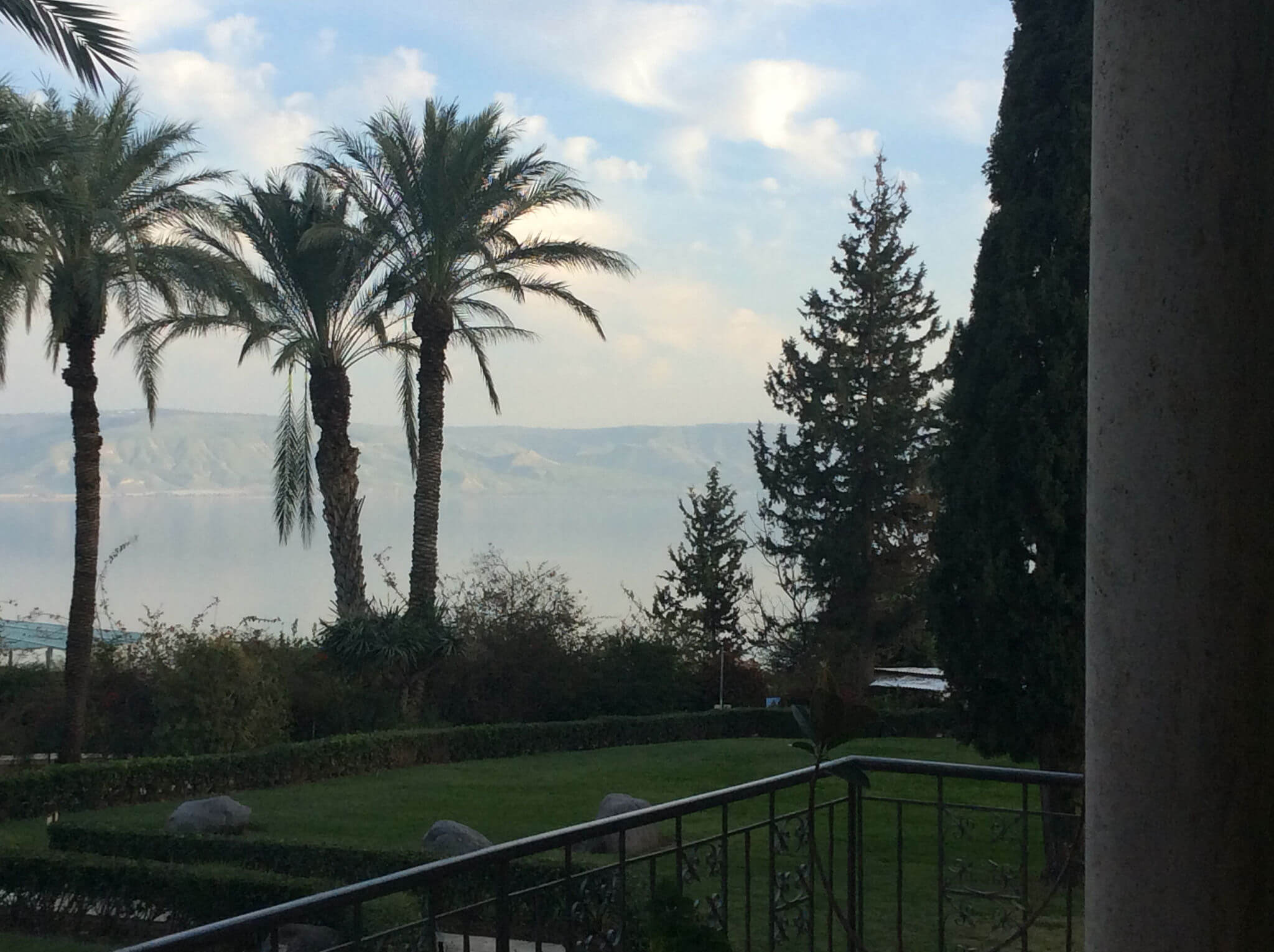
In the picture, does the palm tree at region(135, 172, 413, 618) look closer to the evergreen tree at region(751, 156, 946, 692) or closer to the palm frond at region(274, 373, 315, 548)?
the palm frond at region(274, 373, 315, 548)

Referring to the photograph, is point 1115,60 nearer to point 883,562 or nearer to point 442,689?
point 442,689

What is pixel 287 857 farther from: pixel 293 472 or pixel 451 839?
pixel 293 472

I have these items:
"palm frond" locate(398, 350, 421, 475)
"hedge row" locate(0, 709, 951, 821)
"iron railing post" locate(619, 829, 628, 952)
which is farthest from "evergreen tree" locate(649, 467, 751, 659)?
"iron railing post" locate(619, 829, 628, 952)

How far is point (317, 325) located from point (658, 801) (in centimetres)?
1079

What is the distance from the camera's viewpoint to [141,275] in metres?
17.4

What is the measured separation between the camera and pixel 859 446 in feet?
103

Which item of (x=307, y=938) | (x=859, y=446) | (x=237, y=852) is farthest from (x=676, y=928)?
(x=859, y=446)

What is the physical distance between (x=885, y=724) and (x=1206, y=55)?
2163 centimetres

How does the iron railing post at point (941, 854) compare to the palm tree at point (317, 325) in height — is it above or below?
below

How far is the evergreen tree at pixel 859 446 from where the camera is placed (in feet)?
99.9

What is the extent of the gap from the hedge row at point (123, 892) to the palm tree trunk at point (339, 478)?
1058 centimetres

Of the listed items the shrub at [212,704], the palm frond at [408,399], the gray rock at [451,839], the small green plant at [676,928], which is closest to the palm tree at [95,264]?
the shrub at [212,704]

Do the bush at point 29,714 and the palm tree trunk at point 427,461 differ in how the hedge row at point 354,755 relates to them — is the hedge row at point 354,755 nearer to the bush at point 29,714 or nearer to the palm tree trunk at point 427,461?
the palm tree trunk at point 427,461

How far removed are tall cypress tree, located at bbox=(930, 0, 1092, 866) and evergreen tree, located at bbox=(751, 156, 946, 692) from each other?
1830cm
